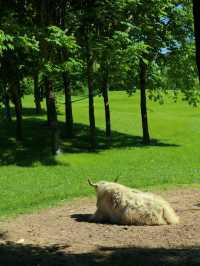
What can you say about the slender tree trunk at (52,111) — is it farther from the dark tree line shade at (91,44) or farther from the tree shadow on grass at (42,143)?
the tree shadow on grass at (42,143)

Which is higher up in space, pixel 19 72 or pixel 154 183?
pixel 19 72

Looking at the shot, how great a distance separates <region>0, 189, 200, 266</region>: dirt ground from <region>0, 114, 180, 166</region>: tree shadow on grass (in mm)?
11874

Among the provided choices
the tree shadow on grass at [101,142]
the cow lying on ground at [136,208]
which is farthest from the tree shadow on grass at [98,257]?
the tree shadow on grass at [101,142]

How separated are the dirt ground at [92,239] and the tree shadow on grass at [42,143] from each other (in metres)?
11.9

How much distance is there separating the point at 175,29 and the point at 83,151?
10610 millimetres

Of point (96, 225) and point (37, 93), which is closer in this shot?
point (96, 225)

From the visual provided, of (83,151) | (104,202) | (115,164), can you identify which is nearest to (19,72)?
A: (83,151)

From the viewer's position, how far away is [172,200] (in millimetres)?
17141

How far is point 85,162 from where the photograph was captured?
28.9 m

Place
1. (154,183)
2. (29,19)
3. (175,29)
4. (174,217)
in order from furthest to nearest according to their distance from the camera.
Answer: (175,29)
(29,19)
(154,183)
(174,217)

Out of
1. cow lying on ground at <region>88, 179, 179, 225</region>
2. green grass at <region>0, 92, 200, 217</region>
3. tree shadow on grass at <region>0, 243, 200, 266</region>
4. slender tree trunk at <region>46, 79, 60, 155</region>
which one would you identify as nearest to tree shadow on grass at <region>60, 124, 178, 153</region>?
green grass at <region>0, 92, 200, 217</region>

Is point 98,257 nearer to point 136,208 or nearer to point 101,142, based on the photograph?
point 136,208

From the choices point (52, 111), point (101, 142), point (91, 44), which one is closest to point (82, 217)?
point (52, 111)

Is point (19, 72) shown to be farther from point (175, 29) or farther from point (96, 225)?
point (96, 225)
